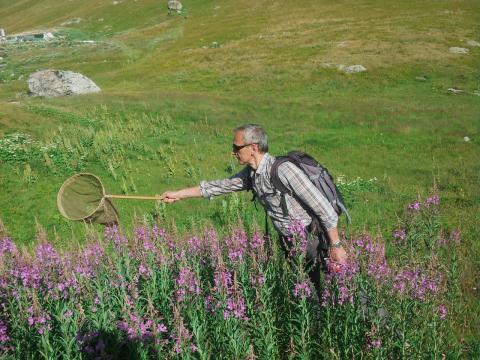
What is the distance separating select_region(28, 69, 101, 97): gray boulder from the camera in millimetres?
35750

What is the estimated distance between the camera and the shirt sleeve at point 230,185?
6.27 meters

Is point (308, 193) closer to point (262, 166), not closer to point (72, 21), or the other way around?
point (262, 166)

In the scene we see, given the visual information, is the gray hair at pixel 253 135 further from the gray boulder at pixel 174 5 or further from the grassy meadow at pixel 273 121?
the gray boulder at pixel 174 5

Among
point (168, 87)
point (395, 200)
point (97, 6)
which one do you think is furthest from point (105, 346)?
point (97, 6)

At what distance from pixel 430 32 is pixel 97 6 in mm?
86074

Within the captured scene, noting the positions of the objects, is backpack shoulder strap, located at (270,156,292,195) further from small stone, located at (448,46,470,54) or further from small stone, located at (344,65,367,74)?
small stone, located at (448,46,470,54)

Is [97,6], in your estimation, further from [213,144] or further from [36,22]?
[213,144]

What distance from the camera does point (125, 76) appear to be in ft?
153

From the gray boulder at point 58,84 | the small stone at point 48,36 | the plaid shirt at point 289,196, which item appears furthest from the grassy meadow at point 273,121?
the small stone at point 48,36

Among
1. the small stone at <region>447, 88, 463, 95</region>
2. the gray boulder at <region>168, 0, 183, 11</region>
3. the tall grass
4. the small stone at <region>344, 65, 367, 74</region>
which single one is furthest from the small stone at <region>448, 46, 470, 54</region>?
the gray boulder at <region>168, 0, 183, 11</region>

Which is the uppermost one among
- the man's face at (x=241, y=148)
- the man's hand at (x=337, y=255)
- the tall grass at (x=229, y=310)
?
the man's face at (x=241, y=148)

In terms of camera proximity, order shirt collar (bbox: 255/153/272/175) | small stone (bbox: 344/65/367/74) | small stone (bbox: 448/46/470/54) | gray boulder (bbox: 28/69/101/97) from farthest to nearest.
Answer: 1. small stone (bbox: 448/46/470/54)
2. small stone (bbox: 344/65/367/74)
3. gray boulder (bbox: 28/69/101/97)
4. shirt collar (bbox: 255/153/272/175)

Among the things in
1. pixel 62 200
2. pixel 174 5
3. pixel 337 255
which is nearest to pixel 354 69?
pixel 62 200

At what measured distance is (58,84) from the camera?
36094 mm
